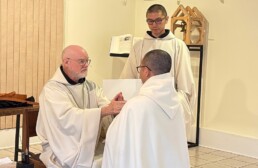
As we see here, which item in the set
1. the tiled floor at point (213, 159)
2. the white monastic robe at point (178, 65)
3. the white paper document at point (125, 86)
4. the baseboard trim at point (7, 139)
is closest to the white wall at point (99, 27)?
the baseboard trim at point (7, 139)

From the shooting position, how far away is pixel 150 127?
220 centimetres

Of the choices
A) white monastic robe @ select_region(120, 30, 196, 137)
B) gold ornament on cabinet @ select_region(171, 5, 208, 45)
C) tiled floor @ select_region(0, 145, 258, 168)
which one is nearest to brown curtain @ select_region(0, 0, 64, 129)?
tiled floor @ select_region(0, 145, 258, 168)

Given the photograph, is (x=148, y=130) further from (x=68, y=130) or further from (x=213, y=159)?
(x=213, y=159)

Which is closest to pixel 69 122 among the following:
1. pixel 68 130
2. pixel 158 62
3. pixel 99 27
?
pixel 68 130

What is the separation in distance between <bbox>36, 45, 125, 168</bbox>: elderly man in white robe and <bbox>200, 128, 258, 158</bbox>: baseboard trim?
262 centimetres

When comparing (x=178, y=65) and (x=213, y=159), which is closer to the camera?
(x=178, y=65)

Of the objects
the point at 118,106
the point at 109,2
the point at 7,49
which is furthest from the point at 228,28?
the point at 118,106

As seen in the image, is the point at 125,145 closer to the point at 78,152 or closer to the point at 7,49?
the point at 78,152

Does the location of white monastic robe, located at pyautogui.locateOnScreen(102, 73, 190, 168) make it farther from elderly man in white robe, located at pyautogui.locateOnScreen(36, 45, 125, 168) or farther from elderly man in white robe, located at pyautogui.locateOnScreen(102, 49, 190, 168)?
elderly man in white robe, located at pyautogui.locateOnScreen(36, 45, 125, 168)

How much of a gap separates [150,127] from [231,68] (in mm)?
2936

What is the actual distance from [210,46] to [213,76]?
37 centimetres

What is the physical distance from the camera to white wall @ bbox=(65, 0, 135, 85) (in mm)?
5293

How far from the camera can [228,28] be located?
4.91 metres

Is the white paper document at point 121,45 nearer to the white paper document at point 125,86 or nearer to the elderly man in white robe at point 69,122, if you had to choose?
the white paper document at point 125,86
